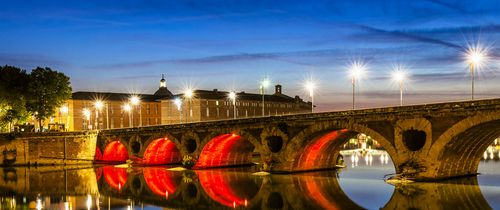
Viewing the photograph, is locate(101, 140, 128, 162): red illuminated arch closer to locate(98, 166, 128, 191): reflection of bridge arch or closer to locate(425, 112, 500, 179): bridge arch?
locate(98, 166, 128, 191): reflection of bridge arch

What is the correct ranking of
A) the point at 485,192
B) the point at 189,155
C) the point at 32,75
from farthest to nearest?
the point at 32,75 < the point at 189,155 < the point at 485,192

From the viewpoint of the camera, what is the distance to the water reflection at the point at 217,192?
144 feet

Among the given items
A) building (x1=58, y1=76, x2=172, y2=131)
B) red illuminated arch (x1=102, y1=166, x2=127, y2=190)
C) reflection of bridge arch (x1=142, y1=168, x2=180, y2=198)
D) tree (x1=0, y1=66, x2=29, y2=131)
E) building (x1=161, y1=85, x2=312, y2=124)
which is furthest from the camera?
building (x1=161, y1=85, x2=312, y2=124)

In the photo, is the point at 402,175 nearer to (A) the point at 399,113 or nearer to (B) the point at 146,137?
(A) the point at 399,113

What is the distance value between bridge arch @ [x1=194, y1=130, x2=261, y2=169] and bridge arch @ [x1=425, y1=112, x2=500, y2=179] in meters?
26.4

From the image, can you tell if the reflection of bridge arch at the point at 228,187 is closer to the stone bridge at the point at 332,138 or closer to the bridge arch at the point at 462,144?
the stone bridge at the point at 332,138

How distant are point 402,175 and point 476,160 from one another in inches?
350

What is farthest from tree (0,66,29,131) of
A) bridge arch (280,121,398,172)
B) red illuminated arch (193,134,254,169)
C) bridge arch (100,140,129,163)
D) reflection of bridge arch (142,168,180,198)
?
bridge arch (280,121,398,172)

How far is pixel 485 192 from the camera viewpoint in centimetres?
4619

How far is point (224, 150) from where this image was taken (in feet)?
257

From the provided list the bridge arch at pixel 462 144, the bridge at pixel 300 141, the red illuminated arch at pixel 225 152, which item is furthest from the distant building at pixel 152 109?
the bridge arch at pixel 462 144

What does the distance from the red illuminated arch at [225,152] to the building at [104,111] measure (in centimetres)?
8418

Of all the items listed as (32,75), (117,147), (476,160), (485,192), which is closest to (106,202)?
(485,192)

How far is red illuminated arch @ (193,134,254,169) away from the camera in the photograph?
75.0 metres
